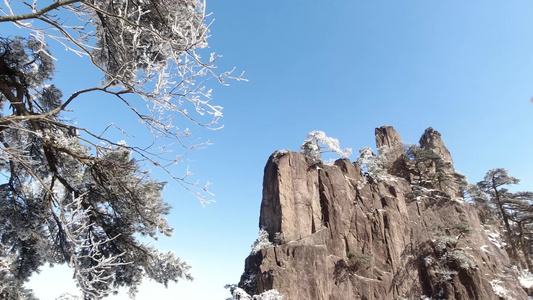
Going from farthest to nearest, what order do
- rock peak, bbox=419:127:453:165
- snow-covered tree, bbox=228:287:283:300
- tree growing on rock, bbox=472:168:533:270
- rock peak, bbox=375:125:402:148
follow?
rock peak, bbox=419:127:453:165, rock peak, bbox=375:125:402:148, tree growing on rock, bbox=472:168:533:270, snow-covered tree, bbox=228:287:283:300

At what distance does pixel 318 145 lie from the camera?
103 ft

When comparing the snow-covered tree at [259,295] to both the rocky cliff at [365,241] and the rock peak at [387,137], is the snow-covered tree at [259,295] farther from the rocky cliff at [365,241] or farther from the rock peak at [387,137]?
the rock peak at [387,137]

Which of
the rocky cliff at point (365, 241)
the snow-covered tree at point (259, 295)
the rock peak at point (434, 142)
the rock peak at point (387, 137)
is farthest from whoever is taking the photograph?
the rock peak at point (434, 142)

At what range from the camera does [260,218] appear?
2400cm

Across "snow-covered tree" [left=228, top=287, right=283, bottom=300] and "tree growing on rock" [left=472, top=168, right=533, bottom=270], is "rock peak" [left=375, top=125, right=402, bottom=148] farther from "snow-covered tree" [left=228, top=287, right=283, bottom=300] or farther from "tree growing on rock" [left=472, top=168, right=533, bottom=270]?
"snow-covered tree" [left=228, top=287, right=283, bottom=300]

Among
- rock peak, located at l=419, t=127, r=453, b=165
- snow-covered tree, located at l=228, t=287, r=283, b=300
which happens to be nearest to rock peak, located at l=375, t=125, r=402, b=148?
rock peak, located at l=419, t=127, r=453, b=165

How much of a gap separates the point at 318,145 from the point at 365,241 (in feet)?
36.6

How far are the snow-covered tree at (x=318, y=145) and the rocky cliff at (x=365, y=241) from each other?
7.51 ft

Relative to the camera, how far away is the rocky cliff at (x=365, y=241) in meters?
19.9

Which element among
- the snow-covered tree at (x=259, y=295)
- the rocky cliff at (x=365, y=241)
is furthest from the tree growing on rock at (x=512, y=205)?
the snow-covered tree at (x=259, y=295)

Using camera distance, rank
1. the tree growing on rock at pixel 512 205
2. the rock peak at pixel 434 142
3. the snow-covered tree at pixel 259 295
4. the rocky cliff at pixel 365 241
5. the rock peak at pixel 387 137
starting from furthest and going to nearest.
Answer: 1. the rock peak at pixel 434 142
2. the rock peak at pixel 387 137
3. the tree growing on rock at pixel 512 205
4. the rocky cliff at pixel 365 241
5. the snow-covered tree at pixel 259 295

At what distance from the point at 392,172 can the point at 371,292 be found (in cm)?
1644

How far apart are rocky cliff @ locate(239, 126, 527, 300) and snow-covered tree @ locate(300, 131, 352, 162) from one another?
2.29 m

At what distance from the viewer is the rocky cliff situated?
19.9 m
